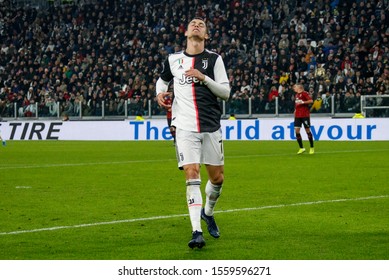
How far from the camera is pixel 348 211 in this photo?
11.8 m

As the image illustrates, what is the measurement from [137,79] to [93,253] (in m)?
33.8

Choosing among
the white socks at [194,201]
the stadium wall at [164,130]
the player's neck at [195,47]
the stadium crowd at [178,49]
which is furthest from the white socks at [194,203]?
the stadium crowd at [178,49]

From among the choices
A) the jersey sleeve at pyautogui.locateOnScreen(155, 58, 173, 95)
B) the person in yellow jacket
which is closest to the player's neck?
the jersey sleeve at pyautogui.locateOnScreen(155, 58, 173, 95)

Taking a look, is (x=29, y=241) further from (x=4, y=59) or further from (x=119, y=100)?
(x=4, y=59)

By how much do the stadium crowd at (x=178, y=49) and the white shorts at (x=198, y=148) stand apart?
26.1 metres

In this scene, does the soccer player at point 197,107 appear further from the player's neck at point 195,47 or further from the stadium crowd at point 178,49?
the stadium crowd at point 178,49

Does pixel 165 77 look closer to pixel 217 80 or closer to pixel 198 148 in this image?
pixel 217 80

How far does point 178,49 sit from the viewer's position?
139 ft

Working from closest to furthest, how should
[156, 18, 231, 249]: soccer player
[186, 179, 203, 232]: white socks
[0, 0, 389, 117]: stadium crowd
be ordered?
[186, 179, 203, 232]: white socks, [156, 18, 231, 249]: soccer player, [0, 0, 389, 117]: stadium crowd

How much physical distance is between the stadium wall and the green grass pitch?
12.4 metres

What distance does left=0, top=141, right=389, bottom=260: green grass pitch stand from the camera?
341 inches

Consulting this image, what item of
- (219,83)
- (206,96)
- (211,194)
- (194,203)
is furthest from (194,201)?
(219,83)

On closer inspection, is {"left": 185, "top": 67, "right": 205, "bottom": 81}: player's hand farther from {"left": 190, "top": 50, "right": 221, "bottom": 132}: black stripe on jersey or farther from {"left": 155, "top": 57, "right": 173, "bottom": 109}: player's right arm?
{"left": 155, "top": 57, "right": 173, "bottom": 109}: player's right arm

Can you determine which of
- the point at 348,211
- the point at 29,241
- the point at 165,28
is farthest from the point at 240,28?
the point at 29,241
